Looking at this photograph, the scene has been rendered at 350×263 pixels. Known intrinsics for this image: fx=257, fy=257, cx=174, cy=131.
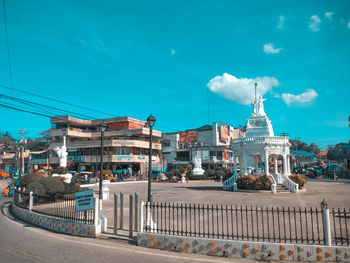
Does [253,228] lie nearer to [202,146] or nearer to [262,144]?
[262,144]

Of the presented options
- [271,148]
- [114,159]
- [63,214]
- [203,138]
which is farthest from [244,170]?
[203,138]

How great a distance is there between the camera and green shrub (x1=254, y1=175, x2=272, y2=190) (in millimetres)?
21188

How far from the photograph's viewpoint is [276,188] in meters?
21.5

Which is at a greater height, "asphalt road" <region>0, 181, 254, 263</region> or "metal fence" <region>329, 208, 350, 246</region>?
"metal fence" <region>329, 208, 350, 246</region>

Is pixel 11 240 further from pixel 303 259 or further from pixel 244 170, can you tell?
pixel 244 170

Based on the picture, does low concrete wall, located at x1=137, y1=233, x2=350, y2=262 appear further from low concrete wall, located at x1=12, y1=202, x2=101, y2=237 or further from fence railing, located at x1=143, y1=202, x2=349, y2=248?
low concrete wall, located at x1=12, y1=202, x2=101, y2=237

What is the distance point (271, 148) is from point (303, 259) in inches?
655

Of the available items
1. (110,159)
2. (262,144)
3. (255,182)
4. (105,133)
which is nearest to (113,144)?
(110,159)

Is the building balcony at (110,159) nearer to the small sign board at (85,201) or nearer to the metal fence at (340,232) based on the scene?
the small sign board at (85,201)

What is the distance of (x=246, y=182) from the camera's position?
2209 centimetres

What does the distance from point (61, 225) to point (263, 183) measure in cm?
1630

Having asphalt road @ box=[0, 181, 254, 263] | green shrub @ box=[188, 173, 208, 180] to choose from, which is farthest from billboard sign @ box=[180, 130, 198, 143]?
Answer: asphalt road @ box=[0, 181, 254, 263]

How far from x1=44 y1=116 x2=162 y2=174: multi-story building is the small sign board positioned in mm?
42073

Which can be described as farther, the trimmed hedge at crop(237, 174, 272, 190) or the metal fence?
the trimmed hedge at crop(237, 174, 272, 190)
